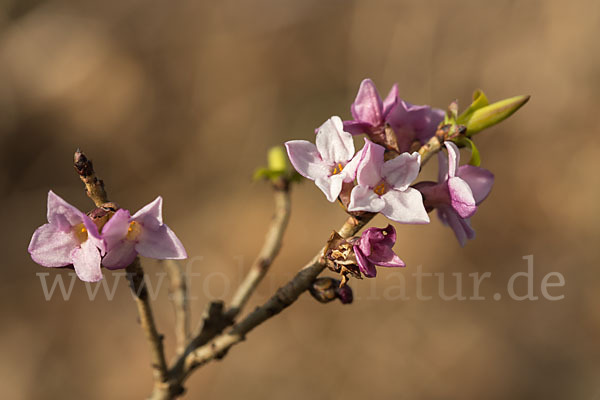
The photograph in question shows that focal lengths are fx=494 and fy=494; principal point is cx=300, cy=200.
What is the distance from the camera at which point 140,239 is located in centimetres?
111

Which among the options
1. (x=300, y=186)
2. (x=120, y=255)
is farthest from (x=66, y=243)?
(x=300, y=186)

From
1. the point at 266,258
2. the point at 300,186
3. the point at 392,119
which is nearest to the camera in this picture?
the point at 392,119

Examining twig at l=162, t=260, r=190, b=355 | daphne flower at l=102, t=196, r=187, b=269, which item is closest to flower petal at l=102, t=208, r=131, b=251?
daphne flower at l=102, t=196, r=187, b=269

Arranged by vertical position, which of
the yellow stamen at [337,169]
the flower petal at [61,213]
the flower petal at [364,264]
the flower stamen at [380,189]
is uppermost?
the flower petal at [61,213]

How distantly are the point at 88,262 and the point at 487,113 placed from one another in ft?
3.33

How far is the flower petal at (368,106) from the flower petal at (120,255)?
2.11 feet

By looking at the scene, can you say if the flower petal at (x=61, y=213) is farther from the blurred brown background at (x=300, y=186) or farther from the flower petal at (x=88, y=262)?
the blurred brown background at (x=300, y=186)

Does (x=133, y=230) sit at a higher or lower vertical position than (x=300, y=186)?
lower

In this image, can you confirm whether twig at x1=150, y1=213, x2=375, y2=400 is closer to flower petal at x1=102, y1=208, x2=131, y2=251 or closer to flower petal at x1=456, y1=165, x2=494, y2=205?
flower petal at x1=456, y1=165, x2=494, y2=205

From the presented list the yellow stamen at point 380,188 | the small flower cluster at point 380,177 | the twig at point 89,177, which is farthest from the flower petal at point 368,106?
the twig at point 89,177

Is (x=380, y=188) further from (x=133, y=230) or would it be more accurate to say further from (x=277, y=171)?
(x=277, y=171)

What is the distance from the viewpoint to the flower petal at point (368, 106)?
129 cm

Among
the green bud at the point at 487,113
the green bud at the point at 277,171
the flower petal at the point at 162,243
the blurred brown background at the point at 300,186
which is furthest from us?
the blurred brown background at the point at 300,186

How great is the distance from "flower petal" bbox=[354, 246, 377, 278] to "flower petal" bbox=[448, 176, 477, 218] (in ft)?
0.87
